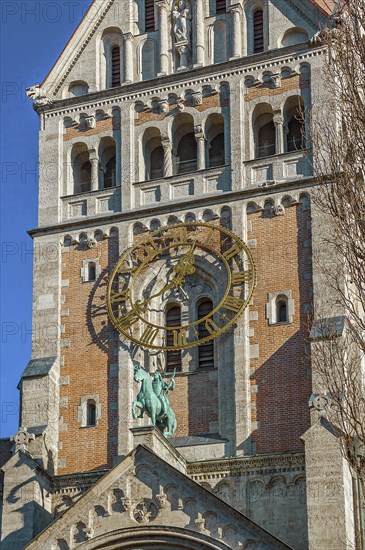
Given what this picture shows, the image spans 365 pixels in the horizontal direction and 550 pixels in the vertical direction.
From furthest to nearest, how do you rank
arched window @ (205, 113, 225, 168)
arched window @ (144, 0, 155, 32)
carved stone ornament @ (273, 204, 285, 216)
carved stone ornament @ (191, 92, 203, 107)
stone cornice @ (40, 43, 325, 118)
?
arched window @ (144, 0, 155, 32)
carved stone ornament @ (191, 92, 203, 107)
arched window @ (205, 113, 225, 168)
stone cornice @ (40, 43, 325, 118)
carved stone ornament @ (273, 204, 285, 216)

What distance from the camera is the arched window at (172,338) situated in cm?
4053

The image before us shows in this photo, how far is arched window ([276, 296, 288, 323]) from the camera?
39.9 meters

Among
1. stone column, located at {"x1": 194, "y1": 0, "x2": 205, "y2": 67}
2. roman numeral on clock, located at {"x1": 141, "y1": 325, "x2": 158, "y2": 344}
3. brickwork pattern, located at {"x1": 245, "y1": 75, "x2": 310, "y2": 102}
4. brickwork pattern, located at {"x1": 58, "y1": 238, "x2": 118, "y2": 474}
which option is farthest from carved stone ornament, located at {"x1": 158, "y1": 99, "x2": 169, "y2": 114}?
roman numeral on clock, located at {"x1": 141, "y1": 325, "x2": 158, "y2": 344}

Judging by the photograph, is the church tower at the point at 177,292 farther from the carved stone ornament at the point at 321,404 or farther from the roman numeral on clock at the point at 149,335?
the carved stone ornament at the point at 321,404

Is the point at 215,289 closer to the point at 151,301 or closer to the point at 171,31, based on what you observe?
the point at 151,301

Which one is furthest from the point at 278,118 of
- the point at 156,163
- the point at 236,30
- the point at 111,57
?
the point at 111,57

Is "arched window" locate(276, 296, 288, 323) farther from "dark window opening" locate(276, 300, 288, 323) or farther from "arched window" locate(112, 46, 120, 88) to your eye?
"arched window" locate(112, 46, 120, 88)

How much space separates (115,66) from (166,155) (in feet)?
10.6

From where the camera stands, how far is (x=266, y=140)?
42.2 meters

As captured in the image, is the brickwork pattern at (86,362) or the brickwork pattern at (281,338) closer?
the brickwork pattern at (281,338)

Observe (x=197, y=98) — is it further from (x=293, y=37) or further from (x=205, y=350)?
(x=205, y=350)

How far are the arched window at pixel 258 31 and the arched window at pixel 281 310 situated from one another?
6456mm

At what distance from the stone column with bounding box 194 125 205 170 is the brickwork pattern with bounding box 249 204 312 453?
2.01 meters

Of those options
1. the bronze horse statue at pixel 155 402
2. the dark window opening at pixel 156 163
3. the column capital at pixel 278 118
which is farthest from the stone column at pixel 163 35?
the bronze horse statue at pixel 155 402
